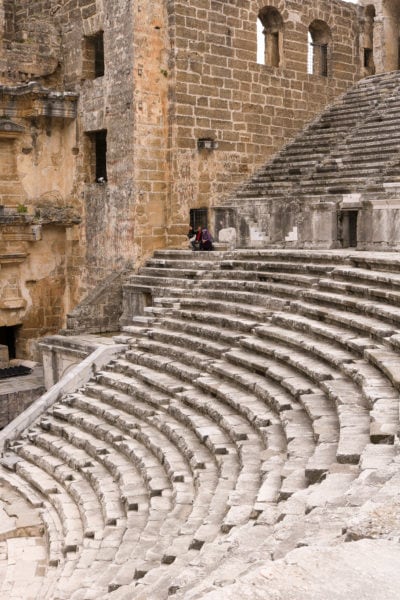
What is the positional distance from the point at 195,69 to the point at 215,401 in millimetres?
9178

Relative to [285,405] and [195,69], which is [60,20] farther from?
[285,405]

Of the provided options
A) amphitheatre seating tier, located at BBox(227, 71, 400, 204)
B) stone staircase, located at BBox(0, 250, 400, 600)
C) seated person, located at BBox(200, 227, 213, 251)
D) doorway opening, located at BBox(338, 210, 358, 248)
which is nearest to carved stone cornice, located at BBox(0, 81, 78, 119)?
amphitheatre seating tier, located at BBox(227, 71, 400, 204)

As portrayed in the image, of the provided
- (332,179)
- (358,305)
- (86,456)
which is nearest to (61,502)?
(86,456)

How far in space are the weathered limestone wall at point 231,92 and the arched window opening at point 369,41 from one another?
119 centimetres

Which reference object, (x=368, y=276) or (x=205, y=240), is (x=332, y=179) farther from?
(x=368, y=276)

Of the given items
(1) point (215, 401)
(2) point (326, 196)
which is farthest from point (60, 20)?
(1) point (215, 401)

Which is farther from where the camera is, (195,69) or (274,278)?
(195,69)

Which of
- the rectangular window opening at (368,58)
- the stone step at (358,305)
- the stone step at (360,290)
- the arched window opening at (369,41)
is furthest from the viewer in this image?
the rectangular window opening at (368,58)

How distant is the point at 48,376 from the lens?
50.6 ft

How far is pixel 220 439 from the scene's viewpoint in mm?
8766

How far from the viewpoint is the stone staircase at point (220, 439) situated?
5.30 meters

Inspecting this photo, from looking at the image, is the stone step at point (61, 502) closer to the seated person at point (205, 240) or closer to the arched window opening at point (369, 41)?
the seated person at point (205, 240)

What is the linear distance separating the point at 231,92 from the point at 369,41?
5.66 metres

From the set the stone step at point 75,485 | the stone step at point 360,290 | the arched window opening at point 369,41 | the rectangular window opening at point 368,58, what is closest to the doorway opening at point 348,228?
the stone step at point 360,290
